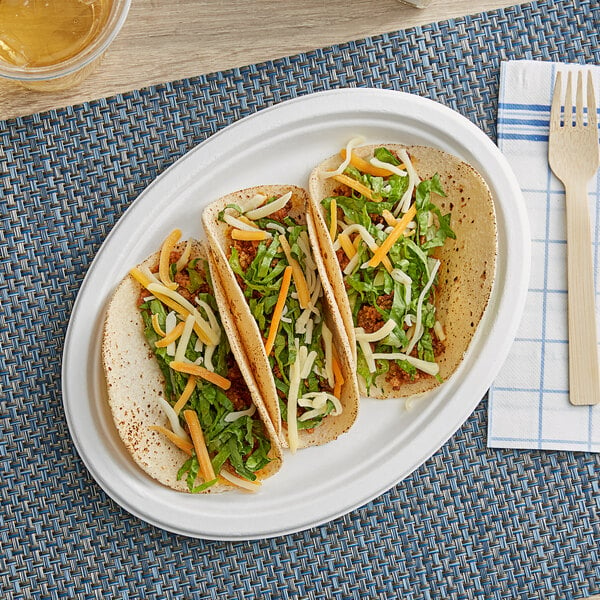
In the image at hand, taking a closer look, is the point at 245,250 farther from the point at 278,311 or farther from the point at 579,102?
the point at 579,102

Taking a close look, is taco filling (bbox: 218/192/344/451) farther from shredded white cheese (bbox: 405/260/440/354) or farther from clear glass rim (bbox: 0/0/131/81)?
clear glass rim (bbox: 0/0/131/81)

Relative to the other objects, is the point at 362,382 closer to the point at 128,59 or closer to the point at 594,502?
the point at 594,502

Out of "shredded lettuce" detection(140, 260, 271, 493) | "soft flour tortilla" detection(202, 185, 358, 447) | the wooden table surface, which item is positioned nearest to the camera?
"soft flour tortilla" detection(202, 185, 358, 447)

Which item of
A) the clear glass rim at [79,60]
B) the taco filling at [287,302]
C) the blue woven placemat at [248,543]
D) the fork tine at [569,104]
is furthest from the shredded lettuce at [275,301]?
the fork tine at [569,104]

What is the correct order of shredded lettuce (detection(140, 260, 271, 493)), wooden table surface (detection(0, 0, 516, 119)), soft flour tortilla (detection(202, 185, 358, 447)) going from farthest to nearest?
wooden table surface (detection(0, 0, 516, 119)) → shredded lettuce (detection(140, 260, 271, 493)) → soft flour tortilla (detection(202, 185, 358, 447))

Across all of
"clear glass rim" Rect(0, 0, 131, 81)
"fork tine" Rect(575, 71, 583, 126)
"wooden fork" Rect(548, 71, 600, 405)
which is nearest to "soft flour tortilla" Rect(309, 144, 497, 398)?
"wooden fork" Rect(548, 71, 600, 405)
